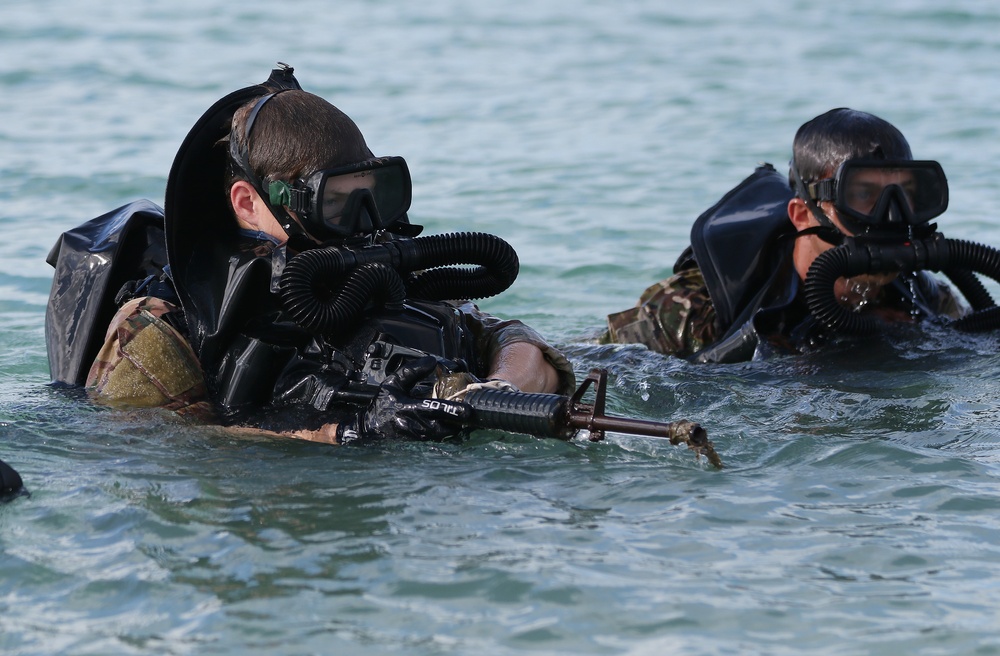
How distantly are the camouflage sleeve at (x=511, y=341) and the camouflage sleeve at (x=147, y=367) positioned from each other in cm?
84

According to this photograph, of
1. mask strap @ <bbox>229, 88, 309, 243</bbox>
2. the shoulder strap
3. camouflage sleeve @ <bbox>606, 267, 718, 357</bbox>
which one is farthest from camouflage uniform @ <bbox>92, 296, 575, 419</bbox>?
camouflage sleeve @ <bbox>606, 267, 718, 357</bbox>

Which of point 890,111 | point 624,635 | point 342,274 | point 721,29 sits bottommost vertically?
point 624,635

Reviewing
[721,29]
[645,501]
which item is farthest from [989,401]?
[721,29]

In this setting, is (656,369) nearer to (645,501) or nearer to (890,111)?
(645,501)

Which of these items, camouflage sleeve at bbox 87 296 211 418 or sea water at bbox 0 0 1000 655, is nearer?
sea water at bbox 0 0 1000 655

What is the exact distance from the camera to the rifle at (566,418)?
3115mm

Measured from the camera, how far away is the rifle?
3.12 m

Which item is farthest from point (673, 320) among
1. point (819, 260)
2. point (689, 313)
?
point (819, 260)

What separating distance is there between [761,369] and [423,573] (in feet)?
6.64

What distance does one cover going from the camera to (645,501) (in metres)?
3.51

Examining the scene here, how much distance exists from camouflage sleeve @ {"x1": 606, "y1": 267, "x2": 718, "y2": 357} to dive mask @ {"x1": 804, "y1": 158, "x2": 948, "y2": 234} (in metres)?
0.67

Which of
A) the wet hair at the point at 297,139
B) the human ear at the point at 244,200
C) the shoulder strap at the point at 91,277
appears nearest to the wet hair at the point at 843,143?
the wet hair at the point at 297,139

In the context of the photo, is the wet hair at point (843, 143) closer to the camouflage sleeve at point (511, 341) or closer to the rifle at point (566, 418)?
the camouflage sleeve at point (511, 341)

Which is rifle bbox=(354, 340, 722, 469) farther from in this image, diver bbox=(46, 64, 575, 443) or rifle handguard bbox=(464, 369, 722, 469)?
diver bbox=(46, 64, 575, 443)
